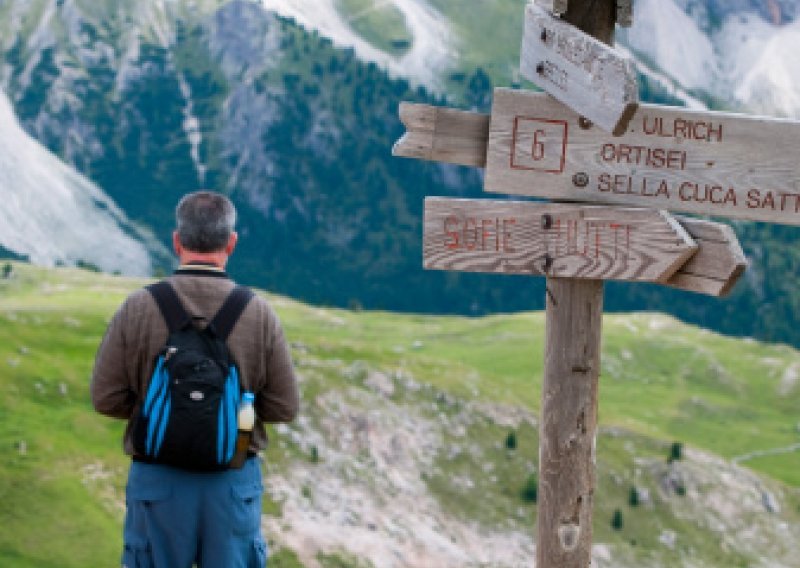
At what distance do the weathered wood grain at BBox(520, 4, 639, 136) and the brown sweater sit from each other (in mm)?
3213

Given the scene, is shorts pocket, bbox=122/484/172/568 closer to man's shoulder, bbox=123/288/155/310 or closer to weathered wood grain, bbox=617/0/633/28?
man's shoulder, bbox=123/288/155/310

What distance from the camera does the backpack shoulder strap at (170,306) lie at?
10.9 metres

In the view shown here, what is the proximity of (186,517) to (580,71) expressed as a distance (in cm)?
503

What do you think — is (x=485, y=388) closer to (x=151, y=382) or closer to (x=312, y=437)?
(x=312, y=437)

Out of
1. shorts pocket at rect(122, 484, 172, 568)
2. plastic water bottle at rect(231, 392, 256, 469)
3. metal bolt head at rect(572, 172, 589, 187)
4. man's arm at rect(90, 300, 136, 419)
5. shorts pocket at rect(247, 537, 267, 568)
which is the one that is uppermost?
metal bolt head at rect(572, 172, 589, 187)

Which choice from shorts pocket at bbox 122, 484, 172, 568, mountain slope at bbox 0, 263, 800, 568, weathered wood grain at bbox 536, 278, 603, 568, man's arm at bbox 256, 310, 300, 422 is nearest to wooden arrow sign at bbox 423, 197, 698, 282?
weathered wood grain at bbox 536, 278, 603, 568

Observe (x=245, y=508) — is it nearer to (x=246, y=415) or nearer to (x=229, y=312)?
(x=246, y=415)

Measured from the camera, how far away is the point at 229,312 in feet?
36.2

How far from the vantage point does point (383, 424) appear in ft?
271

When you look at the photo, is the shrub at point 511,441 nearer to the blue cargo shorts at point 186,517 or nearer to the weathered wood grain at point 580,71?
the weathered wood grain at point 580,71

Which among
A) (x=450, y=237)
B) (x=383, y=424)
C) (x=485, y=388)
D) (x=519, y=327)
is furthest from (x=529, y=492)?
(x=519, y=327)

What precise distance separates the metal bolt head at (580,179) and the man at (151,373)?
9.50 feet

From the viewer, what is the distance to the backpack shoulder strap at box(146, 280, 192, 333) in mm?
10914

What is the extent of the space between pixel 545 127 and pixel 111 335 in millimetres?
4155
